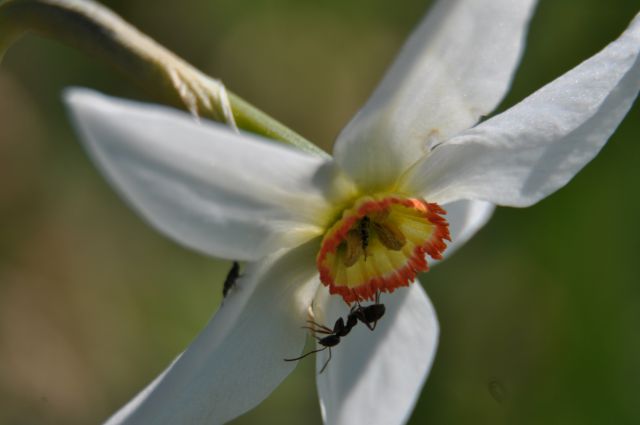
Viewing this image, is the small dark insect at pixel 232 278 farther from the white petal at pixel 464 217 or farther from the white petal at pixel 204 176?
the white petal at pixel 464 217

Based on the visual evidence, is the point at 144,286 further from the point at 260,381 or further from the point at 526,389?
the point at 260,381

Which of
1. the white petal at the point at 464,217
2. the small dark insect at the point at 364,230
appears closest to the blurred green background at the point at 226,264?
the white petal at the point at 464,217

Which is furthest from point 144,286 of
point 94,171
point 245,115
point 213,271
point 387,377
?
point 245,115

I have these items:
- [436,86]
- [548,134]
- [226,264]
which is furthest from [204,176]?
[226,264]

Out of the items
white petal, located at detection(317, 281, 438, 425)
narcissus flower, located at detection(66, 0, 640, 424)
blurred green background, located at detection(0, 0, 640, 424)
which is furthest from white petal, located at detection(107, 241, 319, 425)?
blurred green background, located at detection(0, 0, 640, 424)

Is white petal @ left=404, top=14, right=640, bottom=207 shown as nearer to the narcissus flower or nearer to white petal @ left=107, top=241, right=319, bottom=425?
the narcissus flower

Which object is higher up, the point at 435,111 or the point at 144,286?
the point at 435,111

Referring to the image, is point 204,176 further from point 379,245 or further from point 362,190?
point 379,245
